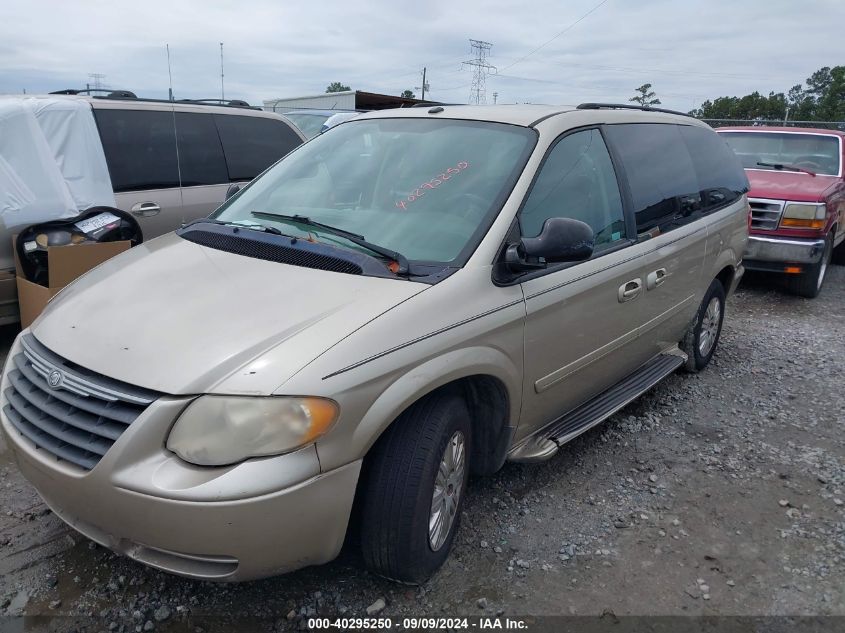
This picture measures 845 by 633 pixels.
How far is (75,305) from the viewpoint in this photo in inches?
105

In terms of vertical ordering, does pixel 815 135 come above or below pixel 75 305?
above

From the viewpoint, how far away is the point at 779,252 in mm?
7391

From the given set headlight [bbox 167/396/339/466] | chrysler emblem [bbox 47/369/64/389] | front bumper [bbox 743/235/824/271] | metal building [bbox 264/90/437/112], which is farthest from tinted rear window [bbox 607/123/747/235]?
metal building [bbox 264/90/437/112]

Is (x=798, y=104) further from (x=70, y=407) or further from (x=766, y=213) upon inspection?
(x=70, y=407)

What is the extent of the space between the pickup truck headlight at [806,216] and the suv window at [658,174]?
11.7 feet

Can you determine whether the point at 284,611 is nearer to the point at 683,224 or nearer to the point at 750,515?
the point at 750,515

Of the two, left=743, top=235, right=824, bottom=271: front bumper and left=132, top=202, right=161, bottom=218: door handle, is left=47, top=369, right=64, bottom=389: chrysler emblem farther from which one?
left=743, top=235, right=824, bottom=271: front bumper

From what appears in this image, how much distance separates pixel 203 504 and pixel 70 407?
2.14 feet

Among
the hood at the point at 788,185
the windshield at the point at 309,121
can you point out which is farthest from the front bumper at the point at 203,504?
the windshield at the point at 309,121

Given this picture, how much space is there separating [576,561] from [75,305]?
7.65 ft

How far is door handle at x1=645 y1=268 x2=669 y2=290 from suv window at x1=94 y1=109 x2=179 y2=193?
3.95 metres

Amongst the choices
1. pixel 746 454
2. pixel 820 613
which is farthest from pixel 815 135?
pixel 820 613

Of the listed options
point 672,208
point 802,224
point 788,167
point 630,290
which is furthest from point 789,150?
point 630,290

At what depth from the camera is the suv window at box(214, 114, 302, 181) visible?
20.0 feet
